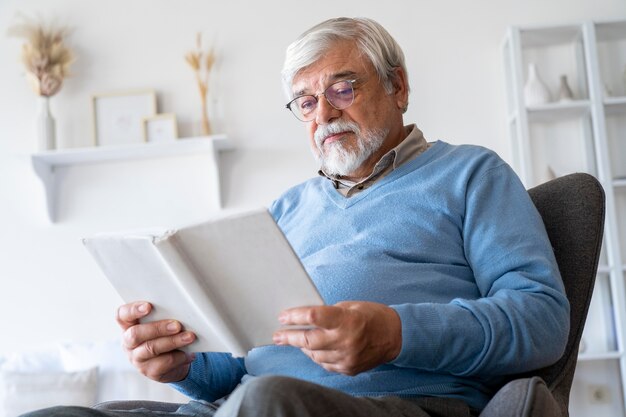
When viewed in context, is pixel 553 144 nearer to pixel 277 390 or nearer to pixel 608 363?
pixel 608 363

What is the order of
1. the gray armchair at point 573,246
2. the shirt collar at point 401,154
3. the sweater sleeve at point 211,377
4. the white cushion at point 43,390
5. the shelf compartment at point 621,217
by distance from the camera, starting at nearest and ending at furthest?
the gray armchair at point 573,246 < the sweater sleeve at point 211,377 < the shirt collar at point 401,154 < the white cushion at point 43,390 < the shelf compartment at point 621,217

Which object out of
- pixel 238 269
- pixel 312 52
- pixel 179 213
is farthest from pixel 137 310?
pixel 179 213

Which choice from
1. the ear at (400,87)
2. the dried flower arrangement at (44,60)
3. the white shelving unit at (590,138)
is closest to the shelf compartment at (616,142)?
the white shelving unit at (590,138)

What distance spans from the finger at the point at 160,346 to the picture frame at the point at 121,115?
79.3 inches

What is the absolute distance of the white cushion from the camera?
2693mm

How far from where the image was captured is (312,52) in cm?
164

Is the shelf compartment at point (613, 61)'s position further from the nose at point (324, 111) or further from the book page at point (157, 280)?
the book page at point (157, 280)

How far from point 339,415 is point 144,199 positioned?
239cm

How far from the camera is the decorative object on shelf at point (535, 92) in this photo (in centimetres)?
296

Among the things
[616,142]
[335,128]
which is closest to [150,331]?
[335,128]

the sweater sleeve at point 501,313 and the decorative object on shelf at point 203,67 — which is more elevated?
the decorative object on shelf at point 203,67

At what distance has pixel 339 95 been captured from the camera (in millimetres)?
1631

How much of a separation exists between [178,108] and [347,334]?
2349mm

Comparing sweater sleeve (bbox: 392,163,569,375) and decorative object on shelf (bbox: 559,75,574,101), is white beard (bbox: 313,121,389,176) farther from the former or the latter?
decorative object on shelf (bbox: 559,75,574,101)
